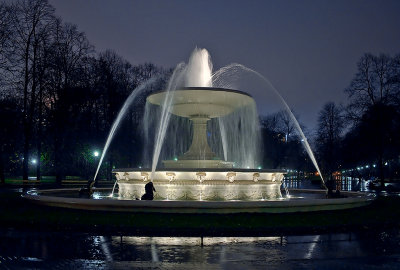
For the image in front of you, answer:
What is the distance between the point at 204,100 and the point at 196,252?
39.9 feet

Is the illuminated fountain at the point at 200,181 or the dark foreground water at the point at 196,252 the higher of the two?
the illuminated fountain at the point at 200,181

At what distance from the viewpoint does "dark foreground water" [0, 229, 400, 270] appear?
8180 millimetres

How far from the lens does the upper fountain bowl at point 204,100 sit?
19.9 metres

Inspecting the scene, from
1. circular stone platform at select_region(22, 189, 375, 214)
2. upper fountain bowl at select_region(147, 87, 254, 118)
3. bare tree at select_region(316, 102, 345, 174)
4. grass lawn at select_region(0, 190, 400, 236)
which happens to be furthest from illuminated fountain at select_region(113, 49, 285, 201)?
bare tree at select_region(316, 102, 345, 174)

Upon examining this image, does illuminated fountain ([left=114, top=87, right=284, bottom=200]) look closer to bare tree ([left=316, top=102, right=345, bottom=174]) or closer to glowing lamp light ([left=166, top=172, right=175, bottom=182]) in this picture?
glowing lamp light ([left=166, top=172, right=175, bottom=182])

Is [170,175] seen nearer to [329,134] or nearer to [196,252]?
[196,252]

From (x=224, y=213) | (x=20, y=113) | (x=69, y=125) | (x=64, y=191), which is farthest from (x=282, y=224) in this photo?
(x=20, y=113)

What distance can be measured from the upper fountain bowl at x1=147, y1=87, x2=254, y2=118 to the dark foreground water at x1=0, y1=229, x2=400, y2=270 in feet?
32.4

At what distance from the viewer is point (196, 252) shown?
30.6 ft

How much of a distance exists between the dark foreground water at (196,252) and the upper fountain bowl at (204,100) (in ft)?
32.4

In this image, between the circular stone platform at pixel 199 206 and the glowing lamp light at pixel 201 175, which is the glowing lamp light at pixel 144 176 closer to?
the glowing lamp light at pixel 201 175

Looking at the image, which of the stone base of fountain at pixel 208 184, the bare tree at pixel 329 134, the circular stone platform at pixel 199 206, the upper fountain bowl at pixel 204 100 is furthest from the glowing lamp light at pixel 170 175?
the bare tree at pixel 329 134

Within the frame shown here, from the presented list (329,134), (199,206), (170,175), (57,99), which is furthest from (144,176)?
(329,134)

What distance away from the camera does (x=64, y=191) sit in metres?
25.6
